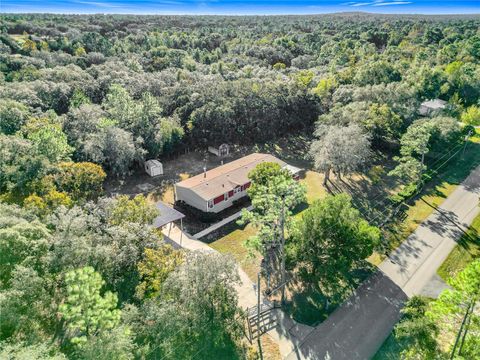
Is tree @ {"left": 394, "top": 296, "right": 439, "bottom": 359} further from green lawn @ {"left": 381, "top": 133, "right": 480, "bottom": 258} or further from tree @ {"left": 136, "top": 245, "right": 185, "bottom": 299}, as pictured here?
tree @ {"left": 136, "top": 245, "right": 185, "bottom": 299}

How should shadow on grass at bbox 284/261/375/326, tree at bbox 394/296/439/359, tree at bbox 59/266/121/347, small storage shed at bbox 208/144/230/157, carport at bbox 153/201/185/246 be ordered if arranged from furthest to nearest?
small storage shed at bbox 208/144/230/157 < carport at bbox 153/201/185/246 < shadow on grass at bbox 284/261/375/326 < tree at bbox 394/296/439/359 < tree at bbox 59/266/121/347

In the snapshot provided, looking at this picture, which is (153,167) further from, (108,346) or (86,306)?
(108,346)

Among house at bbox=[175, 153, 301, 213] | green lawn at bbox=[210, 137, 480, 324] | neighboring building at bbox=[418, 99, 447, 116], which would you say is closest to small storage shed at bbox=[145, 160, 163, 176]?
house at bbox=[175, 153, 301, 213]

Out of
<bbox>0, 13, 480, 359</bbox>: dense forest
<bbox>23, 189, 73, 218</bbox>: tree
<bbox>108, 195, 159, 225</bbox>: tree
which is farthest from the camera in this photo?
<bbox>23, 189, 73, 218</bbox>: tree

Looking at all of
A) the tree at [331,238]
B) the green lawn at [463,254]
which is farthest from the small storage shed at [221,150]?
the green lawn at [463,254]

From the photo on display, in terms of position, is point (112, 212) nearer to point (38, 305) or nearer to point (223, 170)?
point (38, 305)

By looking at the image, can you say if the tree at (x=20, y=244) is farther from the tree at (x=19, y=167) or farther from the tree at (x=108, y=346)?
the tree at (x=19, y=167)

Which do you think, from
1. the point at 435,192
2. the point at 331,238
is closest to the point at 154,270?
the point at 331,238
